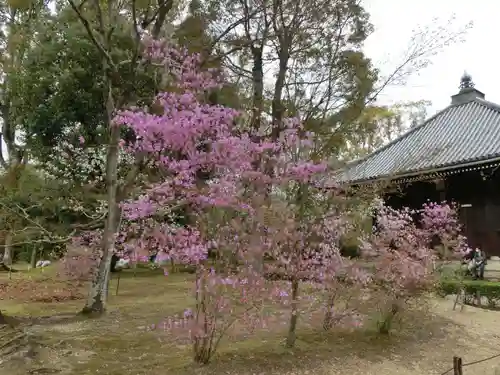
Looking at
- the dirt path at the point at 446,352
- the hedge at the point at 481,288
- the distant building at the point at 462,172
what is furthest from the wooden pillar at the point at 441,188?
the dirt path at the point at 446,352

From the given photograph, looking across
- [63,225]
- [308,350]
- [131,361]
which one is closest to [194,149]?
[131,361]

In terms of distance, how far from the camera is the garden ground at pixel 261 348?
5.66 metres

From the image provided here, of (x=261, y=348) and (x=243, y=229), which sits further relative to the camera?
(x=261, y=348)

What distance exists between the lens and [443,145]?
47.2 ft

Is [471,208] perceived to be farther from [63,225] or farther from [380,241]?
[63,225]

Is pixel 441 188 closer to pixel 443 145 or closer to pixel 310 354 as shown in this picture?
pixel 443 145

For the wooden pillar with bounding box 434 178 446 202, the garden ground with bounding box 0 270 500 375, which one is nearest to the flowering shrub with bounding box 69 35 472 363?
the garden ground with bounding box 0 270 500 375

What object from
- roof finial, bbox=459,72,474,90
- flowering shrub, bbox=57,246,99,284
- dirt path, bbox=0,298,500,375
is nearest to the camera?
→ dirt path, bbox=0,298,500,375

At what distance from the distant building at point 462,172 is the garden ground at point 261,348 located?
13.9 ft

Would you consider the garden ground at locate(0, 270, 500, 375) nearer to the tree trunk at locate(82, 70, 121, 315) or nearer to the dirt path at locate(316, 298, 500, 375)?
the dirt path at locate(316, 298, 500, 375)

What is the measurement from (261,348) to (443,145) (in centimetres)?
1086

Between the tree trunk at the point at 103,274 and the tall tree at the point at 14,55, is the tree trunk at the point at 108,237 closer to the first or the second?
the tree trunk at the point at 103,274

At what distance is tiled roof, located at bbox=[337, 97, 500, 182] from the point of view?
1295 centimetres

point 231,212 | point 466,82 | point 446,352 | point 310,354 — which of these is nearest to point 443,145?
point 466,82
